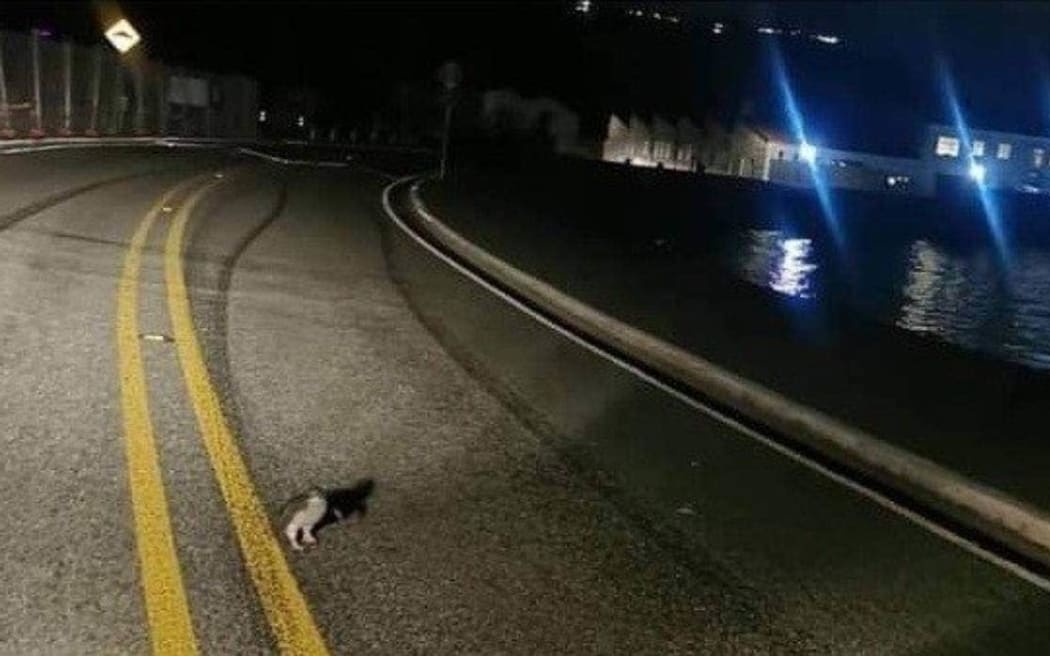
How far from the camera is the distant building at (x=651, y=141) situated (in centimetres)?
8438

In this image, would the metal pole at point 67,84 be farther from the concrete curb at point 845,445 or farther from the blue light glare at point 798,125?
the concrete curb at point 845,445

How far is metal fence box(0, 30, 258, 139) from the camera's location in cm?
3531

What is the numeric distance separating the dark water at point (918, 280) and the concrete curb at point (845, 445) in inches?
166

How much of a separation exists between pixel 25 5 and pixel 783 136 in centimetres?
4651

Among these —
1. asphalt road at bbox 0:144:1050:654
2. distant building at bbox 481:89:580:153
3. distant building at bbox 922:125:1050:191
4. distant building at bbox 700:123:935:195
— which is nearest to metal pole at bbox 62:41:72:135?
asphalt road at bbox 0:144:1050:654

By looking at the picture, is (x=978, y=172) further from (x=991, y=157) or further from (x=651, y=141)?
(x=651, y=141)

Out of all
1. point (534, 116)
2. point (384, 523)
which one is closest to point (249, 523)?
point (384, 523)

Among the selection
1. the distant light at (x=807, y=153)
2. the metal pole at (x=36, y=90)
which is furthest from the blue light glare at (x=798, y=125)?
the metal pole at (x=36, y=90)

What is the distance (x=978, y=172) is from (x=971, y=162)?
3.12 feet


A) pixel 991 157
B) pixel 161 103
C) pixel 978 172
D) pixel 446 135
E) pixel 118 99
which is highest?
pixel 446 135

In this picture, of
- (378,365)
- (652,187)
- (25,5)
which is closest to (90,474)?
(378,365)

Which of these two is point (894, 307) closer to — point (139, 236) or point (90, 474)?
point (139, 236)

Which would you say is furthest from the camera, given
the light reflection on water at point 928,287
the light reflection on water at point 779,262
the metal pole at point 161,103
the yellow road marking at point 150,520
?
the metal pole at point 161,103

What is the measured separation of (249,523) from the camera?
5531 mm
